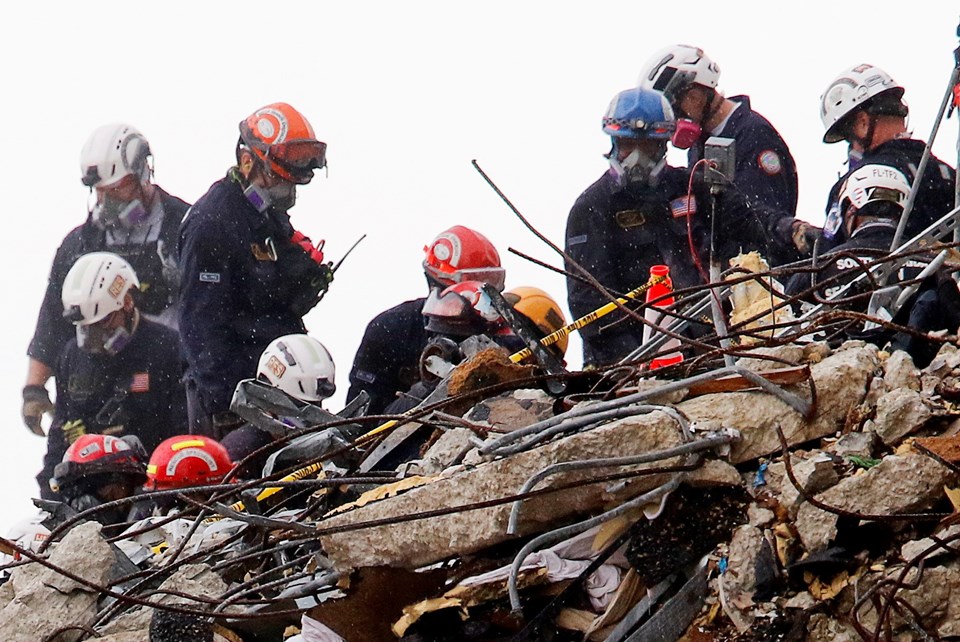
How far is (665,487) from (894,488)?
2.02 ft

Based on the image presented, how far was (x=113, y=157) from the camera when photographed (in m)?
11.3

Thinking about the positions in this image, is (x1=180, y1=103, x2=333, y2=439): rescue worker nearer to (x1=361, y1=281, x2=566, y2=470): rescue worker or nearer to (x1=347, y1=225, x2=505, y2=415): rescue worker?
(x1=347, y1=225, x2=505, y2=415): rescue worker

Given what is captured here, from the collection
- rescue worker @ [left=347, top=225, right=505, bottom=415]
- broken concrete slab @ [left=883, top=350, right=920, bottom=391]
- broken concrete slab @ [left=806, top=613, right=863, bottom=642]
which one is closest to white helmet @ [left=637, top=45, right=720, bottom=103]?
rescue worker @ [left=347, top=225, right=505, bottom=415]

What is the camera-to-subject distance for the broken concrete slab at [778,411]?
4.82 metres

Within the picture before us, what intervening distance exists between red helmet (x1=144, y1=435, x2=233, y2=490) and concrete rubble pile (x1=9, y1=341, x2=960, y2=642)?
2.66 m

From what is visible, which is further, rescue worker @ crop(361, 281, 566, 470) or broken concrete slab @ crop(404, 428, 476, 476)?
rescue worker @ crop(361, 281, 566, 470)

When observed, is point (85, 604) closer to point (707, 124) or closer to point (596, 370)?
point (596, 370)

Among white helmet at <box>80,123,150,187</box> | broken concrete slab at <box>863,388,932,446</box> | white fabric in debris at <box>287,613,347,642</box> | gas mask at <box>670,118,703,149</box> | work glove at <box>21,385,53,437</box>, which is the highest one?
white helmet at <box>80,123,150,187</box>

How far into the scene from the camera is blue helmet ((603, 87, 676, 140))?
8430mm

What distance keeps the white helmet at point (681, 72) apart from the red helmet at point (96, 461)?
3.35m

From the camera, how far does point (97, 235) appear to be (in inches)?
443

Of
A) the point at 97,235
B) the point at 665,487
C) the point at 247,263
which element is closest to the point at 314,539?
the point at 665,487

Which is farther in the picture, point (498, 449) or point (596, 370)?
point (596, 370)

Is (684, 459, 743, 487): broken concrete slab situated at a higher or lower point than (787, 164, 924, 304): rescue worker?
lower
